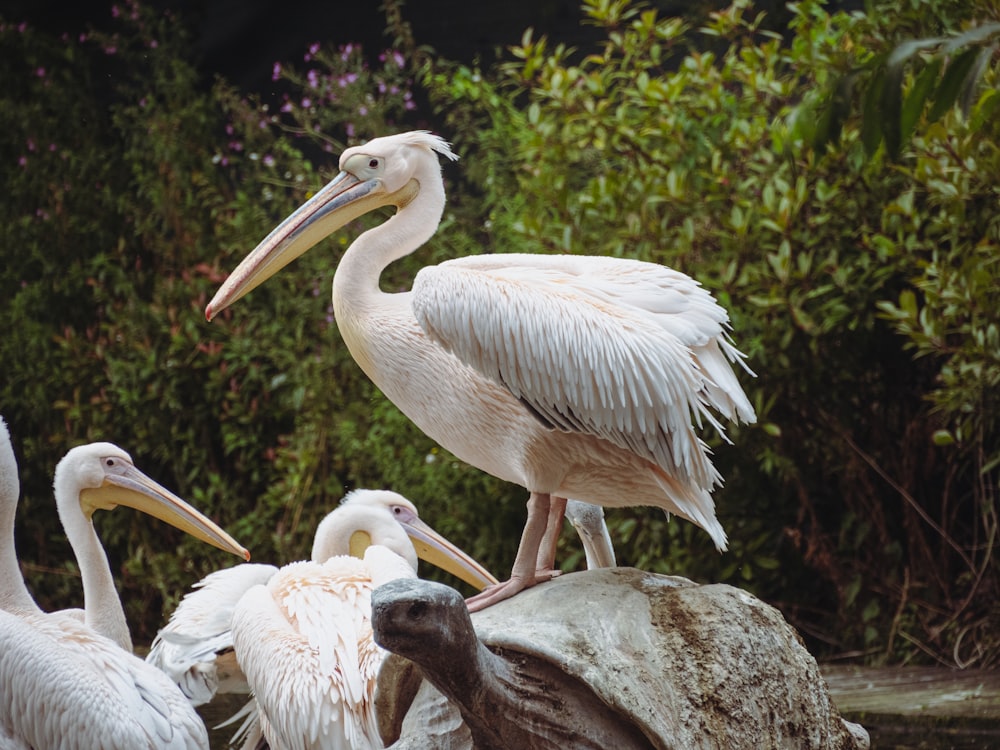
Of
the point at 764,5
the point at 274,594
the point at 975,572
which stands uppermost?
the point at 764,5

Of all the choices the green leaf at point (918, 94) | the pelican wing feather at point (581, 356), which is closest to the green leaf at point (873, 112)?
the green leaf at point (918, 94)

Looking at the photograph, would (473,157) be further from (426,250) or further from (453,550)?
(453,550)

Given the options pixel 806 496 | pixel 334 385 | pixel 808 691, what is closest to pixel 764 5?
pixel 806 496

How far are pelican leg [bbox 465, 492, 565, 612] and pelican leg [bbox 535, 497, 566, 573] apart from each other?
0.24ft

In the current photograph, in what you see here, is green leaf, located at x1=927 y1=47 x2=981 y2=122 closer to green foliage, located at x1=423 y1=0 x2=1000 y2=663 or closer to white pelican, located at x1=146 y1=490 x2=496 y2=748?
white pelican, located at x1=146 y1=490 x2=496 y2=748

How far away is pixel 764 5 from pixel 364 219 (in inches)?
92.2

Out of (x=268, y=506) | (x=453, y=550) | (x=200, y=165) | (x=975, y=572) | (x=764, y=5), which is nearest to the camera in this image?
(x=453, y=550)

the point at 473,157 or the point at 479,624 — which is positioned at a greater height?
the point at 473,157

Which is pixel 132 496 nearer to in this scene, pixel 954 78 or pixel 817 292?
pixel 817 292

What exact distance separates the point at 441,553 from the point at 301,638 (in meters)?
1.36

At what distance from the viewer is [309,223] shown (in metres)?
3.43

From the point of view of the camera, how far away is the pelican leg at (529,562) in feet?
9.78

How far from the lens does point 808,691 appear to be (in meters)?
3.01

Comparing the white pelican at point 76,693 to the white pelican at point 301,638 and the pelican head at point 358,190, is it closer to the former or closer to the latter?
the white pelican at point 301,638
